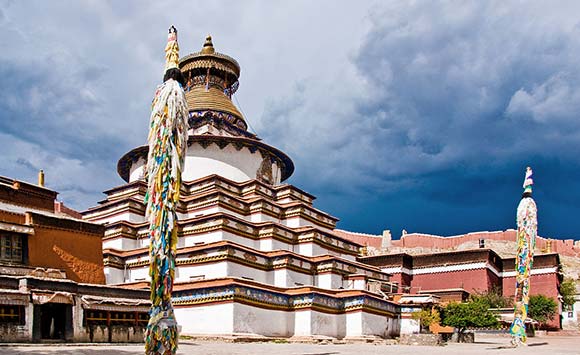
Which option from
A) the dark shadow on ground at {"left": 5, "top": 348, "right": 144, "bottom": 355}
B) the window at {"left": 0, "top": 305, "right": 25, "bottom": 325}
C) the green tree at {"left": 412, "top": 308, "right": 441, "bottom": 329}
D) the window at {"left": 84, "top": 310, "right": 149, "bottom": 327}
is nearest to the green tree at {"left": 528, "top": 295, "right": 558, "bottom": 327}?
the green tree at {"left": 412, "top": 308, "right": 441, "bottom": 329}

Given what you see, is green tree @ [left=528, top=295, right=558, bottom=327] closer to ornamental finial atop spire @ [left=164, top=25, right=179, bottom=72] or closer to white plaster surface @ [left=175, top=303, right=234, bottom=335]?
white plaster surface @ [left=175, top=303, right=234, bottom=335]

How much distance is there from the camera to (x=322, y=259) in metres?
26.8

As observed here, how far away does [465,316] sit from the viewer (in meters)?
27.8

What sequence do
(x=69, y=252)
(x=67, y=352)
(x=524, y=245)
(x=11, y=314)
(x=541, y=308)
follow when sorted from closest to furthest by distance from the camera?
1. (x=67, y=352)
2. (x=11, y=314)
3. (x=69, y=252)
4. (x=524, y=245)
5. (x=541, y=308)

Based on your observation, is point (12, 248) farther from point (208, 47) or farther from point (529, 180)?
point (208, 47)

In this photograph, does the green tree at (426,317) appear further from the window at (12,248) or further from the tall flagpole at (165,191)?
the tall flagpole at (165,191)

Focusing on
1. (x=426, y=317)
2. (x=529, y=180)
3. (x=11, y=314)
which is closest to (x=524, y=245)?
(x=529, y=180)

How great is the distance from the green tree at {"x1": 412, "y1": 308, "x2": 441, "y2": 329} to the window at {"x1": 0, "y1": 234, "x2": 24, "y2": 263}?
54.3 feet

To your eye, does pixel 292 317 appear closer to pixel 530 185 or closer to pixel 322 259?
pixel 322 259

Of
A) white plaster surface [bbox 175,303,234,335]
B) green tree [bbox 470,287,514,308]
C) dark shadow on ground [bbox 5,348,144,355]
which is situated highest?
dark shadow on ground [bbox 5,348,144,355]

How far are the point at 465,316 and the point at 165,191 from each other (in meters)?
21.6

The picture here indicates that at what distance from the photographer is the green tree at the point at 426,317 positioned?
26.3 meters

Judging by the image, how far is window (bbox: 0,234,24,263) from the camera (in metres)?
17.2

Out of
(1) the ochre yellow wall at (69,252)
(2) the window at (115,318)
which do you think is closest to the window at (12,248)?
(1) the ochre yellow wall at (69,252)
